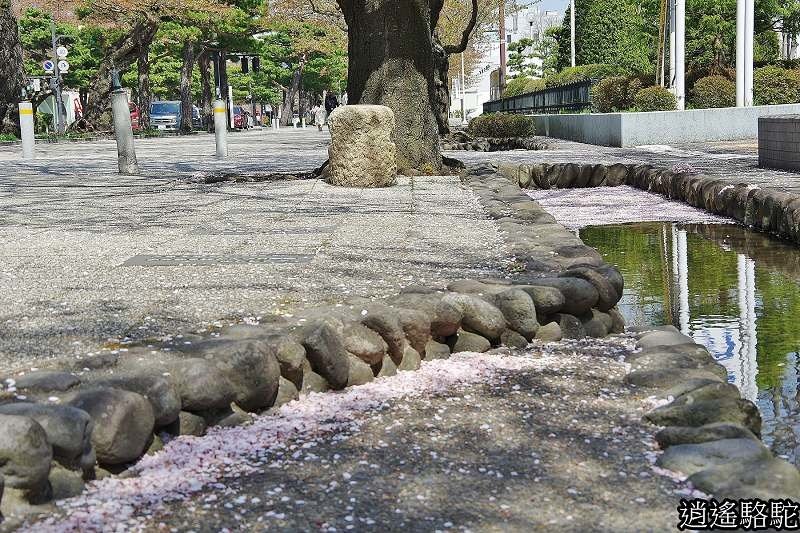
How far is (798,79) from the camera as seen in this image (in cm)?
2725

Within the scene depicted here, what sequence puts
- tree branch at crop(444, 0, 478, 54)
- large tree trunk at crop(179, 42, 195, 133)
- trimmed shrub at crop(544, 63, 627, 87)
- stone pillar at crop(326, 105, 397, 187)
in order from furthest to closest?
large tree trunk at crop(179, 42, 195, 133) < trimmed shrub at crop(544, 63, 627, 87) < tree branch at crop(444, 0, 478, 54) < stone pillar at crop(326, 105, 397, 187)

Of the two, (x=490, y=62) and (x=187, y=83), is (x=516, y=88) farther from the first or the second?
(x=490, y=62)

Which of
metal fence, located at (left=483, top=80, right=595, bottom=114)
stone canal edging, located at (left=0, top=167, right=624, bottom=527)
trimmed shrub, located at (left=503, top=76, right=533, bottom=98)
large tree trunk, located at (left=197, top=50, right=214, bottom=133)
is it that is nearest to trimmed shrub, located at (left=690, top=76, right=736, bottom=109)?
metal fence, located at (left=483, top=80, right=595, bottom=114)

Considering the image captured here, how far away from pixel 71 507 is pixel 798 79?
2670 centimetres

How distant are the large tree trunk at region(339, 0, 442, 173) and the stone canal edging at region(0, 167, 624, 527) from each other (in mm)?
7942

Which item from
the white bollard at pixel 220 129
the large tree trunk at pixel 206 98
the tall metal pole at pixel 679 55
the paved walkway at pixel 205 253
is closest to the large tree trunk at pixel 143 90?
the large tree trunk at pixel 206 98

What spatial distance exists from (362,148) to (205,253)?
6.05 meters

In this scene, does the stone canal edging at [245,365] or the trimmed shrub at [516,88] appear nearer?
→ the stone canal edging at [245,365]

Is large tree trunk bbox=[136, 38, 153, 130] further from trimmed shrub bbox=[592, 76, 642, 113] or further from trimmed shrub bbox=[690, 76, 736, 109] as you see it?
trimmed shrub bbox=[690, 76, 736, 109]

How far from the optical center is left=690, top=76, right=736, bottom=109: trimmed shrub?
26703mm

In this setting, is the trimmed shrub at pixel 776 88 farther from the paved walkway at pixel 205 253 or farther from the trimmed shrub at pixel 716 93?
the paved walkway at pixel 205 253

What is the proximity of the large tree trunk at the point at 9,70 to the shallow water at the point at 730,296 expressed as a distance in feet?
108

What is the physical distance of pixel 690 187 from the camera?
531 inches

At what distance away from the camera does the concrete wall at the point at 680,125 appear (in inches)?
949
